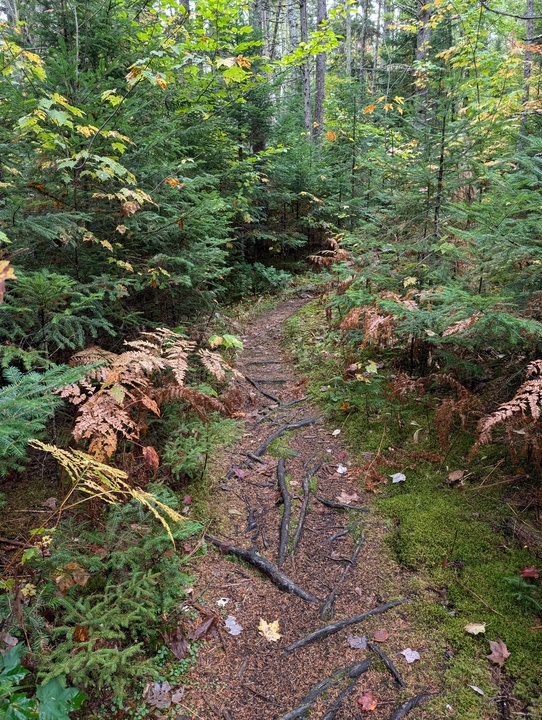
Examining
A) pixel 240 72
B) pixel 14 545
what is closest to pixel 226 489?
pixel 14 545

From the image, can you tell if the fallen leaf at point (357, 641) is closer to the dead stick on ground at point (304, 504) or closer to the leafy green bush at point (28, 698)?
the dead stick on ground at point (304, 504)

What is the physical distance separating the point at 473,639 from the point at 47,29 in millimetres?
7503

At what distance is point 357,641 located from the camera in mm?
2943

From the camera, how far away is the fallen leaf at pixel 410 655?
110 inches

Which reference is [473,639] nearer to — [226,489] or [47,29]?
[226,489]

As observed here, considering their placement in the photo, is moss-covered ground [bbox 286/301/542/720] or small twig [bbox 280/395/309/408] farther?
small twig [bbox 280/395/309/408]

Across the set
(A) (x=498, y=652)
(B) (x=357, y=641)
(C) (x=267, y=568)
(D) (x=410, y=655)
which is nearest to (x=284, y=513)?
(C) (x=267, y=568)

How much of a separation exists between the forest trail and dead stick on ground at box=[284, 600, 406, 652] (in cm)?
3

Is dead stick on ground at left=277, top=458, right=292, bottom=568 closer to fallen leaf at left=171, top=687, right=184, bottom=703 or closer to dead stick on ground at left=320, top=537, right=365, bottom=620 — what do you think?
dead stick on ground at left=320, top=537, right=365, bottom=620

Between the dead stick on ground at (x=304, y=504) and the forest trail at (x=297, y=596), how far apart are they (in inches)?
1.2

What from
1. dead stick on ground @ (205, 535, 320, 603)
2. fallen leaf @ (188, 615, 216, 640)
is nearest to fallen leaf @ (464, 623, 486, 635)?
dead stick on ground @ (205, 535, 320, 603)

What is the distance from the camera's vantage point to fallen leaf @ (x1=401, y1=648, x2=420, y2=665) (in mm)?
2793

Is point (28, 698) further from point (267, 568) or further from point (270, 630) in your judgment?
point (267, 568)

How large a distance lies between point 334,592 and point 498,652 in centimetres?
116
